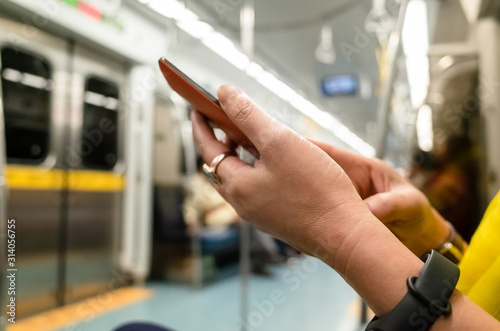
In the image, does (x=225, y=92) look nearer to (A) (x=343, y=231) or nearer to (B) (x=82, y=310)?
(A) (x=343, y=231)

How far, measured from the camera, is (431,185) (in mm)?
2613

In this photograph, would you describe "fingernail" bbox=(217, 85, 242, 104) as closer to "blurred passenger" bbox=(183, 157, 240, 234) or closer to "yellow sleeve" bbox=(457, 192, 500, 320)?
"yellow sleeve" bbox=(457, 192, 500, 320)

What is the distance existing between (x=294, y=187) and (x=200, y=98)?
20 centimetres

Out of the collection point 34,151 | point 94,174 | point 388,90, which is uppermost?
point 388,90

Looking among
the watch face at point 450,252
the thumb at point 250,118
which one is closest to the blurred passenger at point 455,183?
the watch face at point 450,252

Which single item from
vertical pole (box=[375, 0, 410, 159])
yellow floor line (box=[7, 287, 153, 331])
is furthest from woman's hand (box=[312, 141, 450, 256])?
yellow floor line (box=[7, 287, 153, 331])

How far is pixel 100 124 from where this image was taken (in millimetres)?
3686

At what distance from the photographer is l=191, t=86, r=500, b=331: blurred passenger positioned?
41 cm

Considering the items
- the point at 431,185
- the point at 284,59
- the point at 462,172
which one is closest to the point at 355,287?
the point at 431,185

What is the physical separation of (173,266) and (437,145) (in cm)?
327

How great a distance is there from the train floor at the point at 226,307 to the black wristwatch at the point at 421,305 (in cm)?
227

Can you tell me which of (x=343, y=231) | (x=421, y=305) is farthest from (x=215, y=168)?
(x=421, y=305)

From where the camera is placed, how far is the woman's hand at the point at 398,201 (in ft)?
2.02

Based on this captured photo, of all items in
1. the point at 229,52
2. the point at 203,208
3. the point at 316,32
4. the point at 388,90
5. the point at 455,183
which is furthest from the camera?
the point at 316,32
